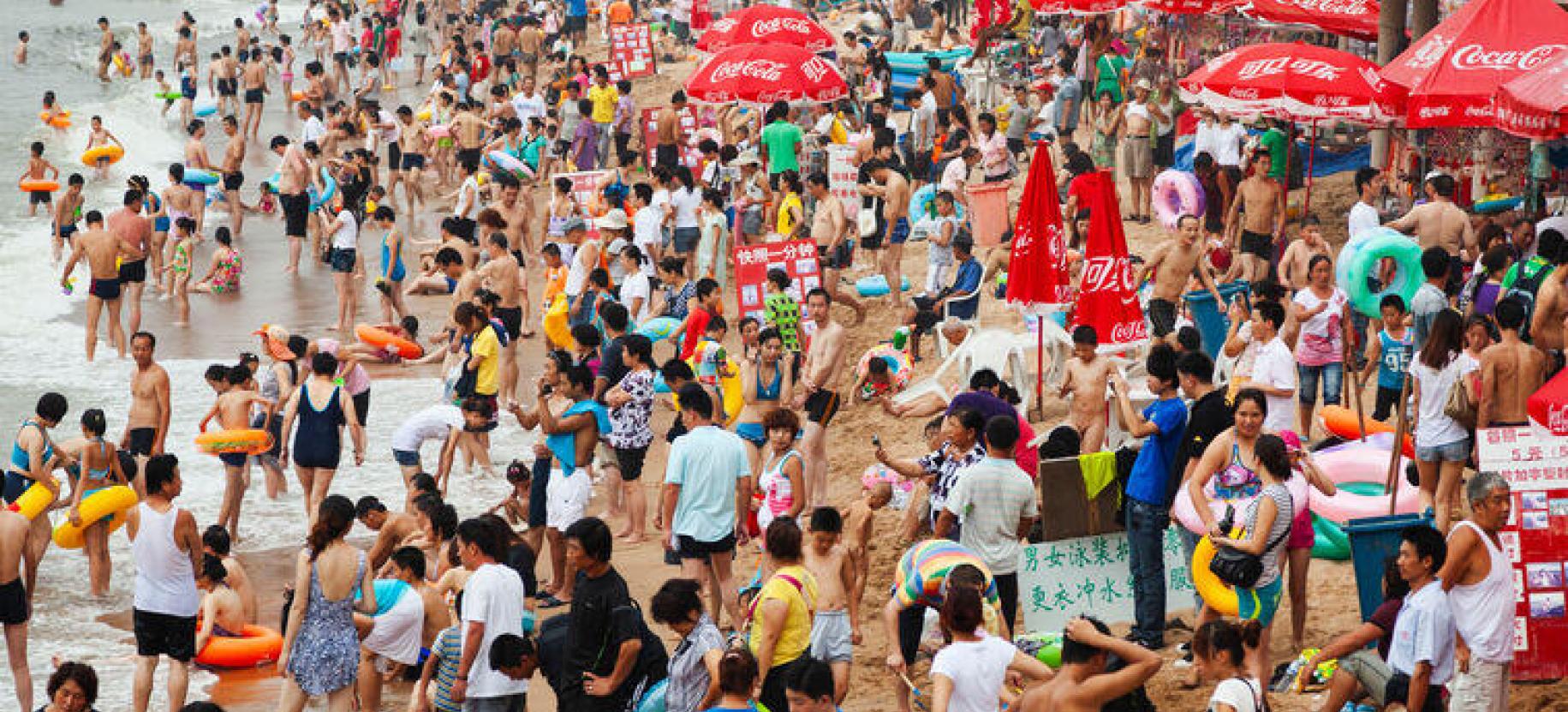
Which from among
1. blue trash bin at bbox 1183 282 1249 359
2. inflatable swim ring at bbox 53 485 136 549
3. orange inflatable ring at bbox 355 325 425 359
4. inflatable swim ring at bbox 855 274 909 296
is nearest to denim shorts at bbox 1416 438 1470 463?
blue trash bin at bbox 1183 282 1249 359

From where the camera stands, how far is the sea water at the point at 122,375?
38.4 feet

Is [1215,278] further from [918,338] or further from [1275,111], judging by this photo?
[918,338]

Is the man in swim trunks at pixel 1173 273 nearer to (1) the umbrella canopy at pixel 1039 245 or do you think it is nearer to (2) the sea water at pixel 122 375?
(1) the umbrella canopy at pixel 1039 245

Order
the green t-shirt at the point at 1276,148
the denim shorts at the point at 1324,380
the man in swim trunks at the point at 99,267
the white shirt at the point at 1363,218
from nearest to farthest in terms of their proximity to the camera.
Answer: the denim shorts at the point at 1324,380, the white shirt at the point at 1363,218, the green t-shirt at the point at 1276,148, the man in swim trunks at the point at 99,267

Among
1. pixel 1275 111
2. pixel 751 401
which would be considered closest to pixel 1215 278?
pixel 1275 111

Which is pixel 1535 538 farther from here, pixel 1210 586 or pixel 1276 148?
pixel 1276 148

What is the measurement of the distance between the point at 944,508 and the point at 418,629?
2.78 metres

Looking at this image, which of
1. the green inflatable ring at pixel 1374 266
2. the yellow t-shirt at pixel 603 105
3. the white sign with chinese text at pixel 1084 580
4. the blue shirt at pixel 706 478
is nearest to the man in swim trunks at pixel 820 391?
the blue shirt at pixel 706 478

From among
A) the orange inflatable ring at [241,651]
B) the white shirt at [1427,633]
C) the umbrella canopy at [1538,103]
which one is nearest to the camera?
the white shirt at [1427,633]

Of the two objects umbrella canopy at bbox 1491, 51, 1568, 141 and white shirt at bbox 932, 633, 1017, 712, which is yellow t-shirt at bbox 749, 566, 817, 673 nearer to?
white shirt at bbox 932, 633, 1017, 712

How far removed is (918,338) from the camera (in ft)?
51.1

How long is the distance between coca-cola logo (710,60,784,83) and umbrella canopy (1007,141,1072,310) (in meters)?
6.27

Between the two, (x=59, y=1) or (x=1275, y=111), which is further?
(x=59, y=1)

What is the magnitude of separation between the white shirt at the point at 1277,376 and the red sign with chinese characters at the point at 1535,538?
220 cm
